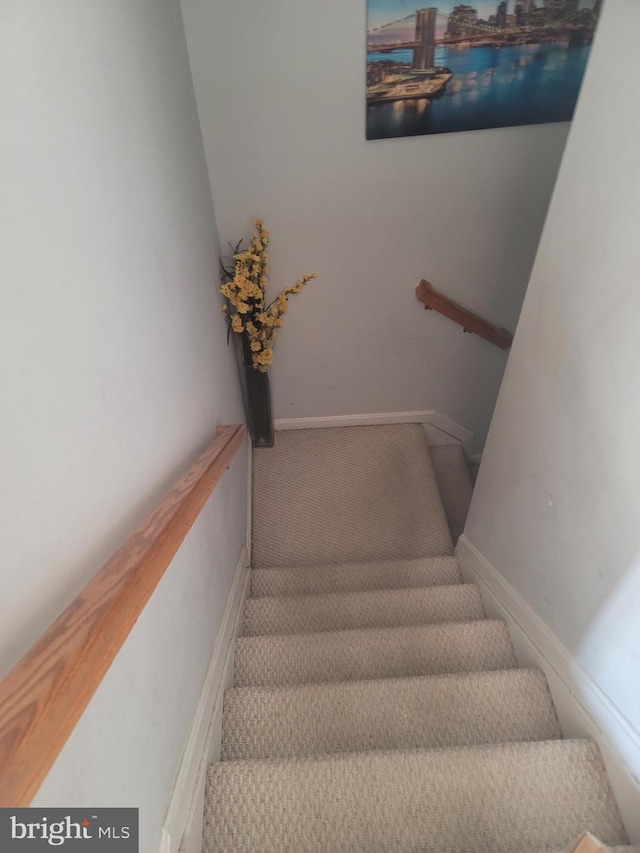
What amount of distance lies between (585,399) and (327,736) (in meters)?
1.13

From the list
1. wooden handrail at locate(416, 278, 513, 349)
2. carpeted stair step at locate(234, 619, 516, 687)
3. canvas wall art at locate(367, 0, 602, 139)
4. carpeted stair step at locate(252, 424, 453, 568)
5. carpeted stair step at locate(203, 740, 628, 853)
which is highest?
canvas wall art at locate(367, 0, 602, 139)

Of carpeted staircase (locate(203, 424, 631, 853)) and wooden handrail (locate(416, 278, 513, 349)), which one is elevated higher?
wooden handrail (locate(416, 278, 513, 349))

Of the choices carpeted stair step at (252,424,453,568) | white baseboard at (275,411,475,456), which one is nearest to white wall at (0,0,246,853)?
carpeted stair step at (252,424,453,568)

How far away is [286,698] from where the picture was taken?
136cm

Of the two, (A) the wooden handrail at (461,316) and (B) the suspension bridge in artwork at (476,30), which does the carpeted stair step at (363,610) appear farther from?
(B) the suspension bridge in artwork at (476,30)

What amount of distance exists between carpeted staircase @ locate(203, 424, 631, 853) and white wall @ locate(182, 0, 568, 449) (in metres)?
1.19

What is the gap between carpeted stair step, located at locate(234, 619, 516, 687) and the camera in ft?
5.13

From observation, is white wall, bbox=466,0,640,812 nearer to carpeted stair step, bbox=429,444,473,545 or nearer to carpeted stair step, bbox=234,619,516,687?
carpeted stair step, bbox=234,619,516,687

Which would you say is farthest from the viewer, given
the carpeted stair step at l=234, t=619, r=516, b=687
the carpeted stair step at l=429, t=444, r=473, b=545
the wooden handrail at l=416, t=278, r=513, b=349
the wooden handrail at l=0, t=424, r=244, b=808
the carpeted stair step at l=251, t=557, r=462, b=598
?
the carpeted stair step at l=429, t=444, r=473, b=545

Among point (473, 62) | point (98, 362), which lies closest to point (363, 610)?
point (98, 362)

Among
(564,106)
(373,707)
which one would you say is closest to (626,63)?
(564,106)

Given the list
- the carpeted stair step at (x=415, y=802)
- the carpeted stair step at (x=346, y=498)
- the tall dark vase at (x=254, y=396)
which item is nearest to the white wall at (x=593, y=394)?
the carpeted stair step at (x=415, y=802)

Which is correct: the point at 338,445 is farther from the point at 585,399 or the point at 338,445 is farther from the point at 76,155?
the point at 76,155

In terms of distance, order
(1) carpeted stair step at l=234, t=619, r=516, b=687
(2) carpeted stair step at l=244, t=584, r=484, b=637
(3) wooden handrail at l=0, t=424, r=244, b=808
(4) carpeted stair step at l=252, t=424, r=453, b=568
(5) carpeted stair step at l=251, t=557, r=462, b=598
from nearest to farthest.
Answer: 1. (3) wooden handrail at l=0, t=424, r=244, b=808
2. (1) carpeted stair step at l=234, t=619, r=516, b=687
3. (2) carpeted stair step at l=244, t=584, r=484, b=637
4. (5) carpeted stair step at l=251, t=557, r=462, b=598
5. (4) carpeted stair step at l=252, t=424, r=453, b=568
